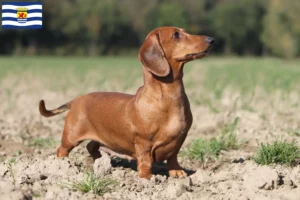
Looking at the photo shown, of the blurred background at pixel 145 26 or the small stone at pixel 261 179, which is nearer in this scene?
the small stone at pixel 261 179

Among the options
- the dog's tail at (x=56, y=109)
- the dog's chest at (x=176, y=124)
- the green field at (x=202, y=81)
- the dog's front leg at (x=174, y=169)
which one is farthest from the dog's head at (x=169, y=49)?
the green field at (x=202, y=81)

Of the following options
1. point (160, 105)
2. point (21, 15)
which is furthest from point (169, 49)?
point (21, 15)

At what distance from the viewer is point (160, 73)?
212 inches

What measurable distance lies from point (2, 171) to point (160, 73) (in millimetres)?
1707

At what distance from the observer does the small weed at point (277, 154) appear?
582 cm

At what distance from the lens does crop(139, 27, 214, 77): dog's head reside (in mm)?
5402

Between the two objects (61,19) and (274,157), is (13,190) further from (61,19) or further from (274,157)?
(61,19)

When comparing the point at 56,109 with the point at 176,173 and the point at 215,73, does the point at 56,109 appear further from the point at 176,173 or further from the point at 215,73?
the point at 215,73

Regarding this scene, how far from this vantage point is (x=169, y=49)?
218 inches

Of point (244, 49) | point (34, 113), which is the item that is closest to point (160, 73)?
point (34, 113)

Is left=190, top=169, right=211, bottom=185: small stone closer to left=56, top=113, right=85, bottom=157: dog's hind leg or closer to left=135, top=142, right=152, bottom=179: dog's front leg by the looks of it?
left=135, top=142, right=152, bottom=179: dog's front leg

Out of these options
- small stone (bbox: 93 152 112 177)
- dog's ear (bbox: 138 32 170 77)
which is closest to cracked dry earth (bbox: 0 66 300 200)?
small stone (bbox: 93 152 112 177)

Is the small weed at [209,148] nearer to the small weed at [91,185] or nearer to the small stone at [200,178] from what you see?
the small stone at [200,178]

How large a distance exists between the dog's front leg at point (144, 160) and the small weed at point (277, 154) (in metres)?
1.13
